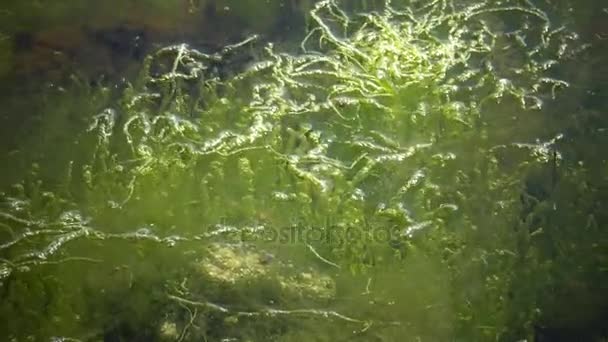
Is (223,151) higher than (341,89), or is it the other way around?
(341,89)

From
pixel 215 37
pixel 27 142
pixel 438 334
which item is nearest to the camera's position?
pixel 438 334

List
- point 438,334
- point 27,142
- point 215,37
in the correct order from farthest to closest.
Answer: point 215,37
point 27,142
point 438,334

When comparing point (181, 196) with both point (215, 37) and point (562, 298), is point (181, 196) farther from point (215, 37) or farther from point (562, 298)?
point (562, 298)

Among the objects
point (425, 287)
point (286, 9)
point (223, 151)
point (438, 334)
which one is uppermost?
point (286, 9)

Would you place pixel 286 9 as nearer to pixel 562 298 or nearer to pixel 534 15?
pixel 534 15

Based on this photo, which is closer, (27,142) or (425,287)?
(425,287)

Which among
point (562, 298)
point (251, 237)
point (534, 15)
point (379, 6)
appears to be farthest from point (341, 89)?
point (562, 298)

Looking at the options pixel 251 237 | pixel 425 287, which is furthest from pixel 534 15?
pixel 251 237
